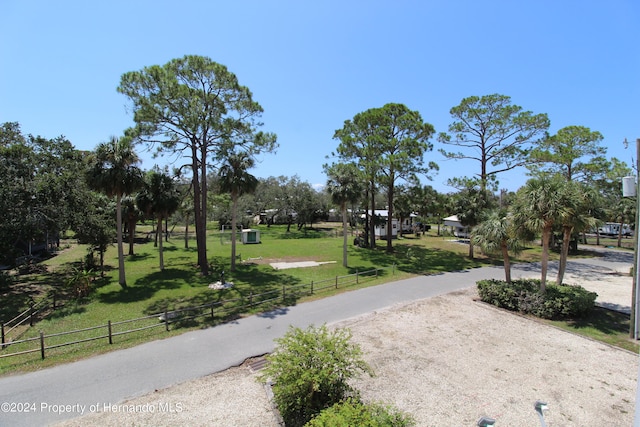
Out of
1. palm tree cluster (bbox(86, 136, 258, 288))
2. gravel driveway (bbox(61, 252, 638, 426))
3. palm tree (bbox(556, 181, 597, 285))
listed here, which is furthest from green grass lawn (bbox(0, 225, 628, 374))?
palm tree (bbox(556, 181, 597, 285))

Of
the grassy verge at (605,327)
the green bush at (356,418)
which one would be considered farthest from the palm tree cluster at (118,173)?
the grassy verge at (605,327)

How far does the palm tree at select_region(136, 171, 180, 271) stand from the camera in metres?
21.9

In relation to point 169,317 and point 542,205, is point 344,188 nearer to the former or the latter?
point 542,205

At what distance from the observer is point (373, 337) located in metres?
10.4

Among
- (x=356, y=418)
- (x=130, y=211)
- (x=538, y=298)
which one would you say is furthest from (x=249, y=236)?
(x=356, y=418)

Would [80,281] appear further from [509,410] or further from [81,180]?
[509,410]

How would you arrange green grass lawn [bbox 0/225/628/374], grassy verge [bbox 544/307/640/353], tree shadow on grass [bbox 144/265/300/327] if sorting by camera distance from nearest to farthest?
grassy verge [bbox 544/307/640/353]
green grass lawn [bbox 0/225/628/374]
tree shadow on grass [bbox 144/265/300/327]

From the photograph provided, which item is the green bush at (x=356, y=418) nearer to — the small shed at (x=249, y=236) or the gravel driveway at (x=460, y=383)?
the gravel driveway at (x=460, y=383)

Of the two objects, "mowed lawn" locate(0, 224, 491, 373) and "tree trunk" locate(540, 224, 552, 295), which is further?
"tree trunk" locate(540, 224, 552, 295)

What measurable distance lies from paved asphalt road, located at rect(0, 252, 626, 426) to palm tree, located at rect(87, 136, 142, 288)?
10247mm

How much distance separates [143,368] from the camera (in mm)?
8336

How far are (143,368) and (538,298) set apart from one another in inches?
600

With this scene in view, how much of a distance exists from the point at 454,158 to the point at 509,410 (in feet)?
84.8

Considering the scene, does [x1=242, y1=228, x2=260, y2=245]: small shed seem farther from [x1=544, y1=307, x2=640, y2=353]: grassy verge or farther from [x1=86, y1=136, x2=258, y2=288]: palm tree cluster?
[x1=544, y1=307, x2=640, y2=353]: grassy verge
